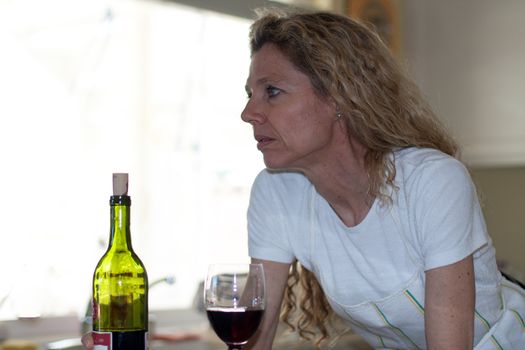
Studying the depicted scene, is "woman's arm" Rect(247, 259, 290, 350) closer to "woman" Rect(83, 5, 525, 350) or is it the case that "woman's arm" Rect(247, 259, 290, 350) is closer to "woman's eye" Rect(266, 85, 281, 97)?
"woman" Rect(83, 5, 525, 350)

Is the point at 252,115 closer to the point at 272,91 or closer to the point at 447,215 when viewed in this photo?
the point at 272,91

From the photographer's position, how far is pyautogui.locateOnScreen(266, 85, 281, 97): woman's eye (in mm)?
1512

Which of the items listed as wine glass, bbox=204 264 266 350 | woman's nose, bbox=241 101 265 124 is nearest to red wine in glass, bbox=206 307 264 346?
wine glass, bbox=204 264 266 350

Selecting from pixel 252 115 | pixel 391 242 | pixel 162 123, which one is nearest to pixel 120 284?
pixel 252 115

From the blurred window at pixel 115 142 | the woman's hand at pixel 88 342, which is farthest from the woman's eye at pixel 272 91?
the blurred window at pixel 115 142

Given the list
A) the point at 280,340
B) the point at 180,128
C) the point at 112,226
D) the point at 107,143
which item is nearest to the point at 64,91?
the point at 107,143

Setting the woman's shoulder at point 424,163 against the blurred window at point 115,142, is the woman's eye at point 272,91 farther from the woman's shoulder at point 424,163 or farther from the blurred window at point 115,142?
the blurred window at point 115,142

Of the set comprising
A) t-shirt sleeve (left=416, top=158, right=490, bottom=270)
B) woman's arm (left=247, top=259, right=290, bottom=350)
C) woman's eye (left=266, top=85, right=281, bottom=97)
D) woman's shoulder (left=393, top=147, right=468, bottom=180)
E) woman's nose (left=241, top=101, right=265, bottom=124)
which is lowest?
woman's arm (left=247, top=259, right=290, bottom=350)

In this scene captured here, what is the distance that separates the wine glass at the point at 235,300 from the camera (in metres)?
1.16

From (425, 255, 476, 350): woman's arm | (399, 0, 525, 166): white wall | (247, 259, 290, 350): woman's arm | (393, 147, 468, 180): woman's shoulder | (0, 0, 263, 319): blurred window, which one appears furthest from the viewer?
(399, 0, 525, 166): white wall

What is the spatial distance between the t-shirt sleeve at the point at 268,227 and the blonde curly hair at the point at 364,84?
0.19 m

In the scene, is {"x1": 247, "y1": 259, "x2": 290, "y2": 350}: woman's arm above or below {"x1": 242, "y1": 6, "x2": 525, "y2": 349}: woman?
below

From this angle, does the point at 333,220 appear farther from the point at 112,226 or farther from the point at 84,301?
the point at 84,301

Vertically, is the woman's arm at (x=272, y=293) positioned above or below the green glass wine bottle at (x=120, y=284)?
below
